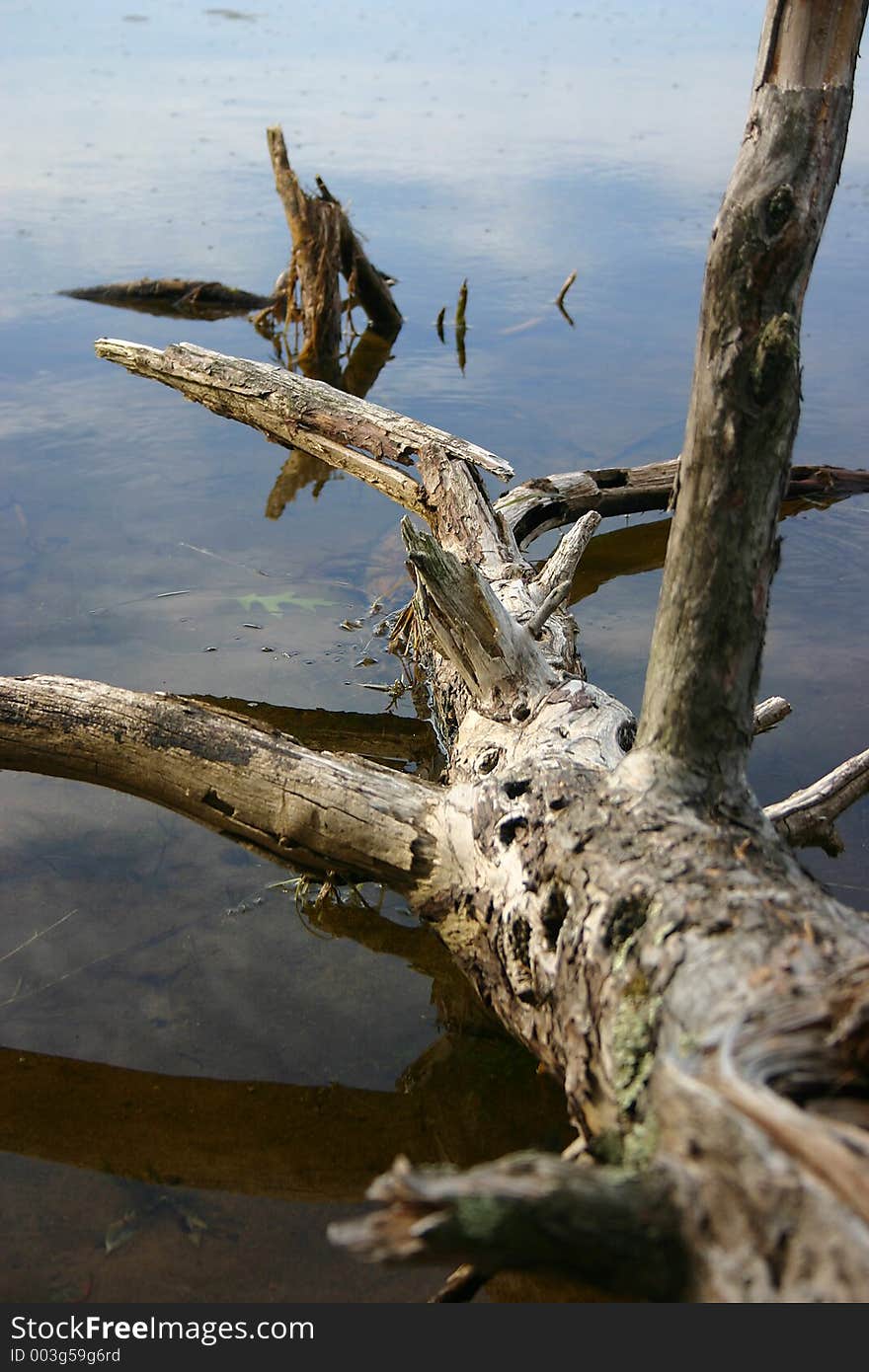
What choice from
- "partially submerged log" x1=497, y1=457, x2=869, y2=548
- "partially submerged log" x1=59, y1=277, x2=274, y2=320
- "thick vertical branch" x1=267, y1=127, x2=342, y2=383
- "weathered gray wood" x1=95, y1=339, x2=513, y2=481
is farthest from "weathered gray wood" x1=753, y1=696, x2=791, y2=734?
"partially submerged log" x1=59, y1=277, x2=274, y2=320

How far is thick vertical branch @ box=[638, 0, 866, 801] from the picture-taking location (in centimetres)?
214

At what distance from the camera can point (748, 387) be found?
2225 millimetres

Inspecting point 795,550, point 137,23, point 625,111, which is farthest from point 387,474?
point 137,23

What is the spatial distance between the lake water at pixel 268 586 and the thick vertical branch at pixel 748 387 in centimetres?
112

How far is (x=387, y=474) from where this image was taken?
5.12 m

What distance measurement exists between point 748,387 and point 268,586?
3.51 m

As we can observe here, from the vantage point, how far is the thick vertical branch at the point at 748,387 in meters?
2.14

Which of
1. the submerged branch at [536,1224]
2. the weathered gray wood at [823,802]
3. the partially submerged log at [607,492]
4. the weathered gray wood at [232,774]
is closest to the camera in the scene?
the submerged branch at [536,1224]

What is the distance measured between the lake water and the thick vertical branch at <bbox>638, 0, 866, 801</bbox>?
1123mm

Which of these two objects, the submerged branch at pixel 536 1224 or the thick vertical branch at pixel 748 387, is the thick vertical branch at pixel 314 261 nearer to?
the thick vertical branch at pixel 748 387

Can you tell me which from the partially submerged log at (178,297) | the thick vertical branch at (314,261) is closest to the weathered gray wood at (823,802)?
the thick vertical branch at (314,261)

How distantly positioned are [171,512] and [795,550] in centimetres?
329

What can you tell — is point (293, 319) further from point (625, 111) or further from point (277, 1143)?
point (625, 111)

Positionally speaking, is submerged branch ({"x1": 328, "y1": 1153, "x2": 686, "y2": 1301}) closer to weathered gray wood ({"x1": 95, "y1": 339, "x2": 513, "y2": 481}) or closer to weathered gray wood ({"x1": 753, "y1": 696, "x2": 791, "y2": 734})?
weathered gray wood ({"x1": 753, "y1": 696, "x2": 791, "y2": 734})
